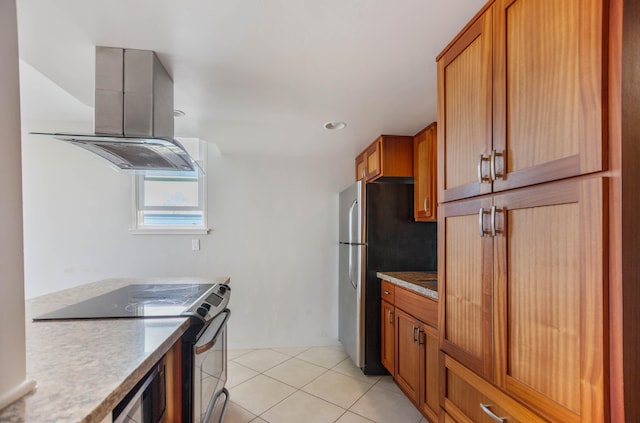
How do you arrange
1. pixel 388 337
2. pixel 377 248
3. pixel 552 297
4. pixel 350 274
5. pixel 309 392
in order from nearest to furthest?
pixel 552 297
pixel 309 392
pixel 388 337
pixel 377 248
pixel 350 274

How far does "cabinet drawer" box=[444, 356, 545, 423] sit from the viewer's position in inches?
36.5

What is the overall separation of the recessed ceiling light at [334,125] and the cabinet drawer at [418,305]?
135 centimetres

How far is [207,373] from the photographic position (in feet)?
5.01

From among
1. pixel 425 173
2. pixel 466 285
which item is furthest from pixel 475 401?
pixel 425 173

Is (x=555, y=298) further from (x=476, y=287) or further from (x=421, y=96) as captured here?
(x=421, y=96)

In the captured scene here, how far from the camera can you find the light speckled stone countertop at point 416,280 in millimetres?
1838

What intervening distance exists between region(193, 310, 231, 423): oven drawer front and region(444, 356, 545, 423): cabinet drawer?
3.56 ft

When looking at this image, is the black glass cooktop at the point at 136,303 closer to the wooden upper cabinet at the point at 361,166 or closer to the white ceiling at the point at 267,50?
the white ceiling at the point at 267,50

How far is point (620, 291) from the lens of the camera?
66 cm

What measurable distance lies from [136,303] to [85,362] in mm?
708

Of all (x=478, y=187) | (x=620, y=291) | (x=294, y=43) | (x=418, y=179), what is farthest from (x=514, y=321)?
(x=418, y=179)

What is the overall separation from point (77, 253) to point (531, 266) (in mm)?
3698

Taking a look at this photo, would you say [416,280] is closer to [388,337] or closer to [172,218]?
[388,337]

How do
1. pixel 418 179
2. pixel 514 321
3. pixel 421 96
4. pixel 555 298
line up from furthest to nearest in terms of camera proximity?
pixel 418 179 → pixel 421 96 → pixel 514 321 → pixel 555 298
